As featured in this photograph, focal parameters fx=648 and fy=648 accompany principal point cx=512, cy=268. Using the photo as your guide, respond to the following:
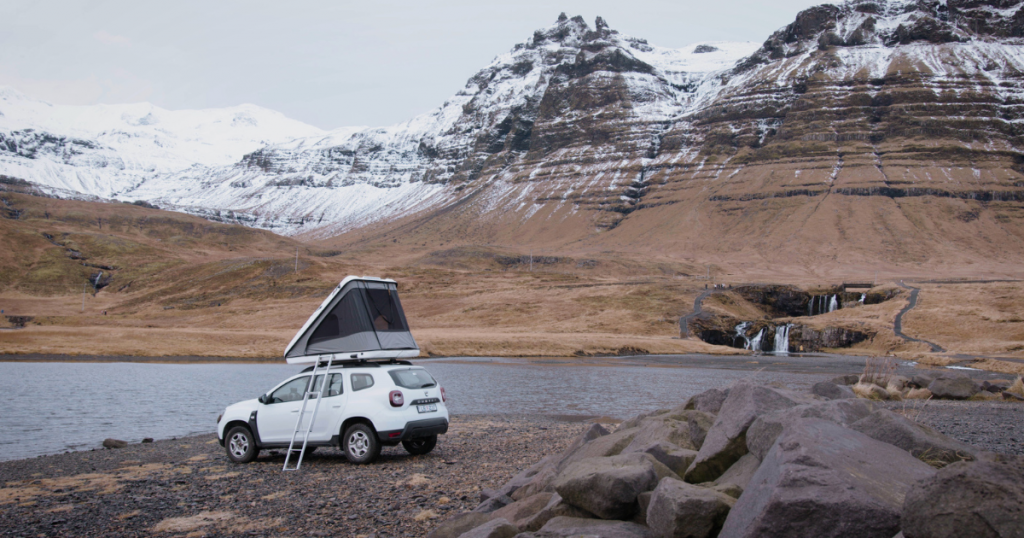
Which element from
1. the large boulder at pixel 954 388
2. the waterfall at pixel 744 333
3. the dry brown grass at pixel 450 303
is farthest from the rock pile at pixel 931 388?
the waterfall at pixel 744 333

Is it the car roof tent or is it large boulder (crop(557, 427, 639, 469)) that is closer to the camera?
large boulder (crop(557, 427, 639, 469))

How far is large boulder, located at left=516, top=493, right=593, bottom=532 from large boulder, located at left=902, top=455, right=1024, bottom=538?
365 centimetres

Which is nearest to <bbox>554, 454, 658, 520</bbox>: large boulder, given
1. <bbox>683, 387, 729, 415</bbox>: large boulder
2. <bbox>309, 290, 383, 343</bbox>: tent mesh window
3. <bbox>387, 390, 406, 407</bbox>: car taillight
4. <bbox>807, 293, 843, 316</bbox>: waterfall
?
<bbox>683, 387, 729, 415</bbox>: large boulder

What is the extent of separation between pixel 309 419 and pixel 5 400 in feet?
72.7

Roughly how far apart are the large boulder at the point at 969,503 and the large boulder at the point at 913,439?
2417 millimetres

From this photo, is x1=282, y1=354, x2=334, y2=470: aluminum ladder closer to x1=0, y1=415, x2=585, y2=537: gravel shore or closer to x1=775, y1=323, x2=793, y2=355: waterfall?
x1=0, y1=415, x2=585, y2=537: gravel shore

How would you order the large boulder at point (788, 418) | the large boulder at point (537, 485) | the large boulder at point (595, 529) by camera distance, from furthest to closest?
the large boulder at point (537, 485), the large boulder at point (788, 418), the large boulder at point (595, 529)

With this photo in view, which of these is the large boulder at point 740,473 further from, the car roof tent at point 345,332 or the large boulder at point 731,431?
the car roof tent at point 345,332

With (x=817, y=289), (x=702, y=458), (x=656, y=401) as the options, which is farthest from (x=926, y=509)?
(x=817, y=289)

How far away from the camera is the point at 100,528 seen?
977 cm

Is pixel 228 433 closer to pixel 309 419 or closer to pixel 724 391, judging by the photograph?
pixel 309 419

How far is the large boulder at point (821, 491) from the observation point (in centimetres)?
538

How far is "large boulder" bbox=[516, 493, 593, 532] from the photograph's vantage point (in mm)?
7672

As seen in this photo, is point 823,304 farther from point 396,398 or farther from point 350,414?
point 350,414
